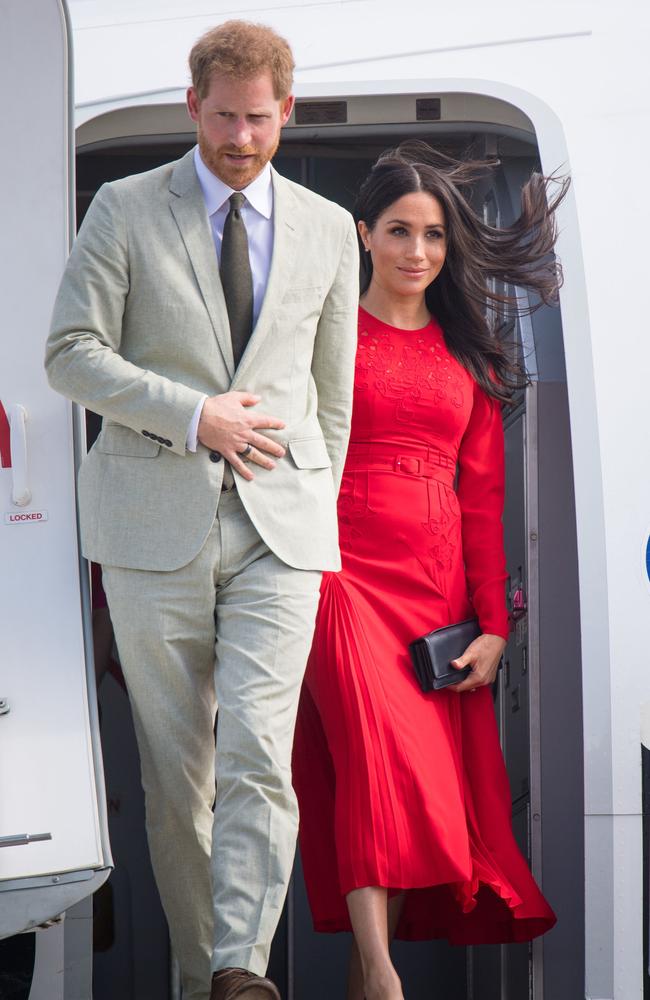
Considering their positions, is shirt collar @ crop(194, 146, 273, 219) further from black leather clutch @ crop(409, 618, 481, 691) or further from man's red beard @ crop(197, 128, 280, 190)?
black leather clutch @ crop(409, 618, 481, 691)

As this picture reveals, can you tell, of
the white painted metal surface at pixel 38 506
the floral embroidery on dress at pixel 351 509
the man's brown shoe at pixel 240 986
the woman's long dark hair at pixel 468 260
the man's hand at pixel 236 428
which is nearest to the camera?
the man's brown shoe at pixel 240 986

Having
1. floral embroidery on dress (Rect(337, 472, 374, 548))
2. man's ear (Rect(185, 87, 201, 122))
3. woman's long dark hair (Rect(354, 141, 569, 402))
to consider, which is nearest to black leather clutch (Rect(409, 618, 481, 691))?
floral embroidery on dress (Rect(337, 472, 374, 548))

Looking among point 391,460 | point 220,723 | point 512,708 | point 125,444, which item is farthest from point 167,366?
point 512,708

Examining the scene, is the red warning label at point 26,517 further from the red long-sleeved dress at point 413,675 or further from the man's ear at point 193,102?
the man's ear at point 193,102

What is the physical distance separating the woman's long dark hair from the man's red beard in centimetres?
77

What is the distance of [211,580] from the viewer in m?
2.27

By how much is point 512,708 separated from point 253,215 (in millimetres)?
1481

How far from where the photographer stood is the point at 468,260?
3051mm

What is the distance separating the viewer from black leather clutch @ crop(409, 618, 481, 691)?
2.77m

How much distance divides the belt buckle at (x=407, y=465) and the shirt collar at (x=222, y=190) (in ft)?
2.42

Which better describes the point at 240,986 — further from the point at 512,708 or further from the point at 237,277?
the point at 512,708

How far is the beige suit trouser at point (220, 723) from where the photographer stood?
2.11m

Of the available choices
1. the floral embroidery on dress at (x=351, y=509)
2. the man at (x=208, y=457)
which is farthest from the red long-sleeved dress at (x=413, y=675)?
the man at (x=208, y=457)

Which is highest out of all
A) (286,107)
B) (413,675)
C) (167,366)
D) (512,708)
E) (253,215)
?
(286,107)
